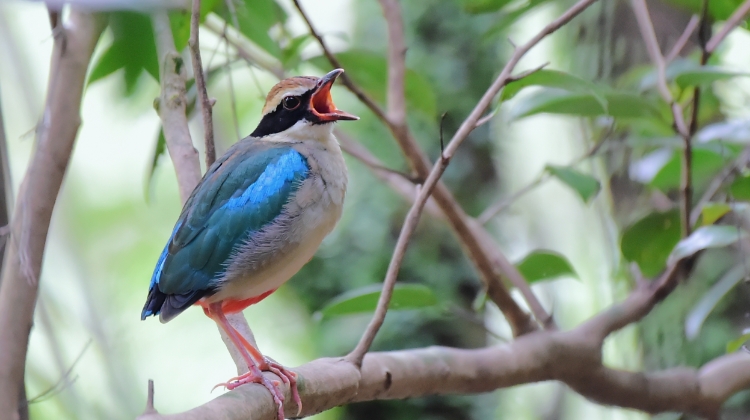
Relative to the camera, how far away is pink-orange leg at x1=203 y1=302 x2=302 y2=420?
2232 mm

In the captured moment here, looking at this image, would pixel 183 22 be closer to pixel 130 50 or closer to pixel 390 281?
pixel 130 50

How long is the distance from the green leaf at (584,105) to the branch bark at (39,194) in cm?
159

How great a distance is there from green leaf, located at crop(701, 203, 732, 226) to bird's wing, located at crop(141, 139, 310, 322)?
5.21ft

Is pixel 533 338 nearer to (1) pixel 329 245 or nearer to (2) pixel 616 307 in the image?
(2) pixel 616 307

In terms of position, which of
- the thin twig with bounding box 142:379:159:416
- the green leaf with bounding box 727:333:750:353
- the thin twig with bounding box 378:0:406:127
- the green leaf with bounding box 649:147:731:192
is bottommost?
the green leaf with bounding box 727:333:750:353

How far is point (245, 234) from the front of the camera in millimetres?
2523

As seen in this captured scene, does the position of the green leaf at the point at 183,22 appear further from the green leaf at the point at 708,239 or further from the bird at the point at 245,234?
the green leaf at the point at 708,239

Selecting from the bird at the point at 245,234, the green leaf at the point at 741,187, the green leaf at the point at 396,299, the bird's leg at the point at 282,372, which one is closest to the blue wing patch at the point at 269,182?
the bird at the point at 245,234

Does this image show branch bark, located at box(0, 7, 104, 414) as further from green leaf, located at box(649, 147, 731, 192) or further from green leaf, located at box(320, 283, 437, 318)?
green leaf, located at box(649, 147, 731, 192)

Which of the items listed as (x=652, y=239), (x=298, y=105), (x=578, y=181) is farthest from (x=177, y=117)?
(x=652, y=239)

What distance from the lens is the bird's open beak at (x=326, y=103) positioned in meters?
2.81

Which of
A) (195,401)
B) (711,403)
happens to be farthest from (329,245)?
(711,403)

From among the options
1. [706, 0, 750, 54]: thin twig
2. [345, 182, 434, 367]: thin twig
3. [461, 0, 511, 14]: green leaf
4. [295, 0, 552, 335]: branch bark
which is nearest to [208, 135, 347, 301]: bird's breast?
[345, 182, 434, 367]: thin twig

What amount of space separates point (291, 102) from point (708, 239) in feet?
5.35
